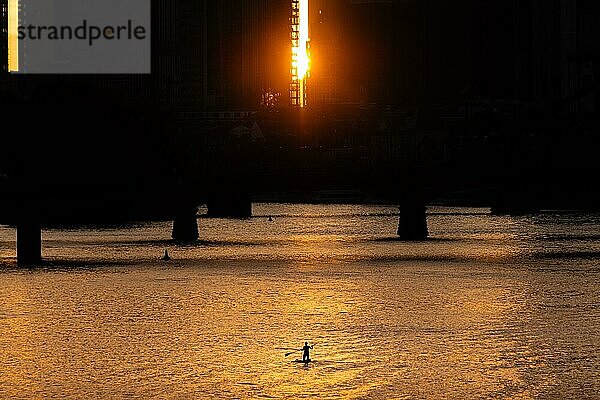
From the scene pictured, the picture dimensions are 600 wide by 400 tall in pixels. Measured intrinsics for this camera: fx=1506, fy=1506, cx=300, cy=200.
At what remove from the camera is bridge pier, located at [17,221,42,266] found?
58.4 metres

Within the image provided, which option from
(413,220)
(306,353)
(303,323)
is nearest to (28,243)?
(303,323)

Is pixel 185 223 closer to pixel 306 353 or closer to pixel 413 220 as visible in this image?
pixel 413 220

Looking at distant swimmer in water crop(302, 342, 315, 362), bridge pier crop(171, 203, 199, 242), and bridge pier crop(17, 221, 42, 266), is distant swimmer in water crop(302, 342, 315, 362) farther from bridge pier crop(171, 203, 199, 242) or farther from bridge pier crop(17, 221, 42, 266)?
bridge pier crop(171, 203, 199, 242)

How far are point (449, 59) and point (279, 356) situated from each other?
531 ft

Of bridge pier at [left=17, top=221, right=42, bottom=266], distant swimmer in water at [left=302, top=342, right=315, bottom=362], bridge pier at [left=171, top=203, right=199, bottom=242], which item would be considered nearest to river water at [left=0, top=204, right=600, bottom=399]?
distant swimmer in water at [left=302, top=342, right=315, bottom=362]

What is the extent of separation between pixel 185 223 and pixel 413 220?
12162 mm

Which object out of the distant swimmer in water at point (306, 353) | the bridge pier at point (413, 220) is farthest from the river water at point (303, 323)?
the bridge pier at point (413, 220)

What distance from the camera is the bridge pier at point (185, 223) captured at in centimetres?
7819

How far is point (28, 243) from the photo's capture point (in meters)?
58.8

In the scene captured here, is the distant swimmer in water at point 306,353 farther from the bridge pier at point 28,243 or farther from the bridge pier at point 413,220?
the bridge pier at point 413,220

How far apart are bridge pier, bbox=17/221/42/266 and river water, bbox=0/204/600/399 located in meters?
1.40

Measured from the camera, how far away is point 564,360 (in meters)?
28.0

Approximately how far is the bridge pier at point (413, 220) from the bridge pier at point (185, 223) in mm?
11254

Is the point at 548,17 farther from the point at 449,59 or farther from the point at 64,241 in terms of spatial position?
the point at 64,241
